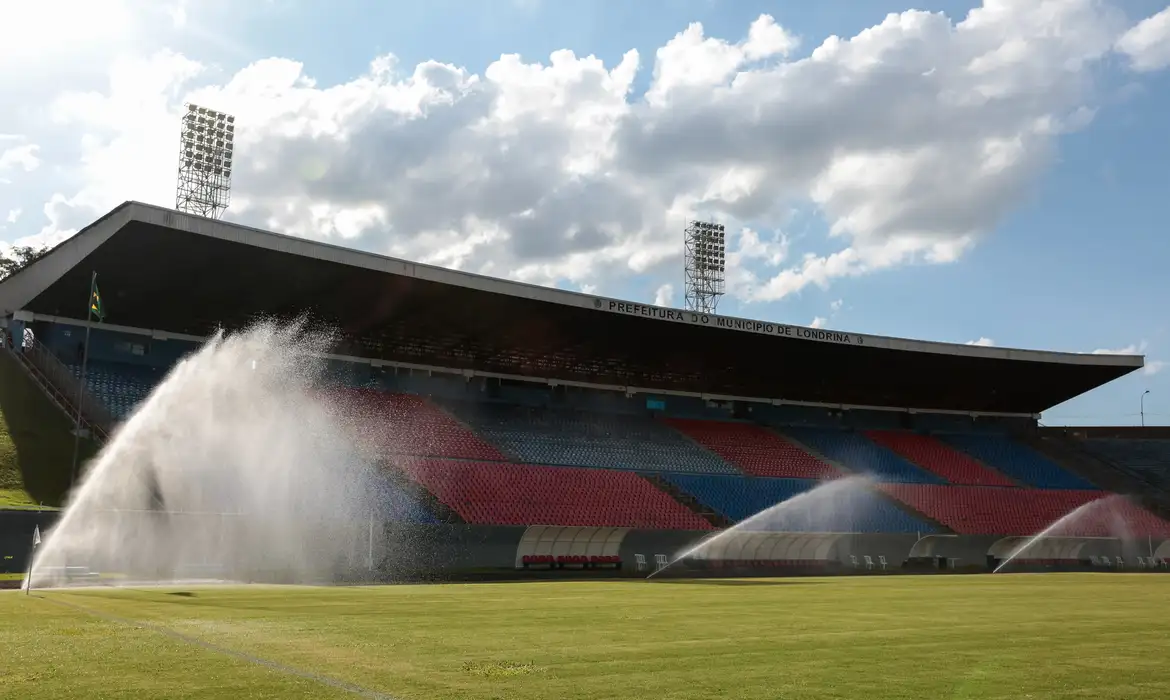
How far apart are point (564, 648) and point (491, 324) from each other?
3548cm

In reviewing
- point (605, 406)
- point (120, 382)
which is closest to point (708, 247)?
point (605, 406)

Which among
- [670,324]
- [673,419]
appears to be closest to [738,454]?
[673,419]

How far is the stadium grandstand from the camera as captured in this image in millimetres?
38969

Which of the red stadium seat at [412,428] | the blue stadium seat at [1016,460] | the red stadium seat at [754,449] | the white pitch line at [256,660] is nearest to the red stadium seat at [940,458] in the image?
the blue stadium seat at [1016,460]

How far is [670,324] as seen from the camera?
49406 mm

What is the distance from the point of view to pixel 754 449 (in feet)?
193

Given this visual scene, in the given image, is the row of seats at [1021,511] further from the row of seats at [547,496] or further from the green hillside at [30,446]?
the green hillside at [30,446]

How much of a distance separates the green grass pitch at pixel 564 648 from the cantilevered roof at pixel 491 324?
60.2 ft

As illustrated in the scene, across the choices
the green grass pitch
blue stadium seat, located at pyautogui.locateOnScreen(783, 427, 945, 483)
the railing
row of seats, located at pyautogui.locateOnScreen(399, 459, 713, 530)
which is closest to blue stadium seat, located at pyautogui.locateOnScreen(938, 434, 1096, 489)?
blue stadium seat, located at pyautogui.locateOnScreen(783, 427, 945, 483)

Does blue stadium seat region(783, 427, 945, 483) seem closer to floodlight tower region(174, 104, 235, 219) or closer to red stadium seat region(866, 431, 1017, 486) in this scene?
red stadium seat region(866, 431, 1017, 486)

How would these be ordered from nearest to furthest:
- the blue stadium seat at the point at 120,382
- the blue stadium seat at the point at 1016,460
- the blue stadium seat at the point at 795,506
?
the blue stadium seat at the point at 120,382 → the blue stadium seat at the point at 795,506 → the blue stadium seat at the point at 1016,460

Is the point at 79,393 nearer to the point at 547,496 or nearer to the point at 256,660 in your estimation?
the point at 547,496

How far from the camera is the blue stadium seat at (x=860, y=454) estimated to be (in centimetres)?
5962

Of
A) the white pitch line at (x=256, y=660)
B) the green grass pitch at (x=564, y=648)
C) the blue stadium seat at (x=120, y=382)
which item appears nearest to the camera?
the white pitch line at (x=256, y=660)
